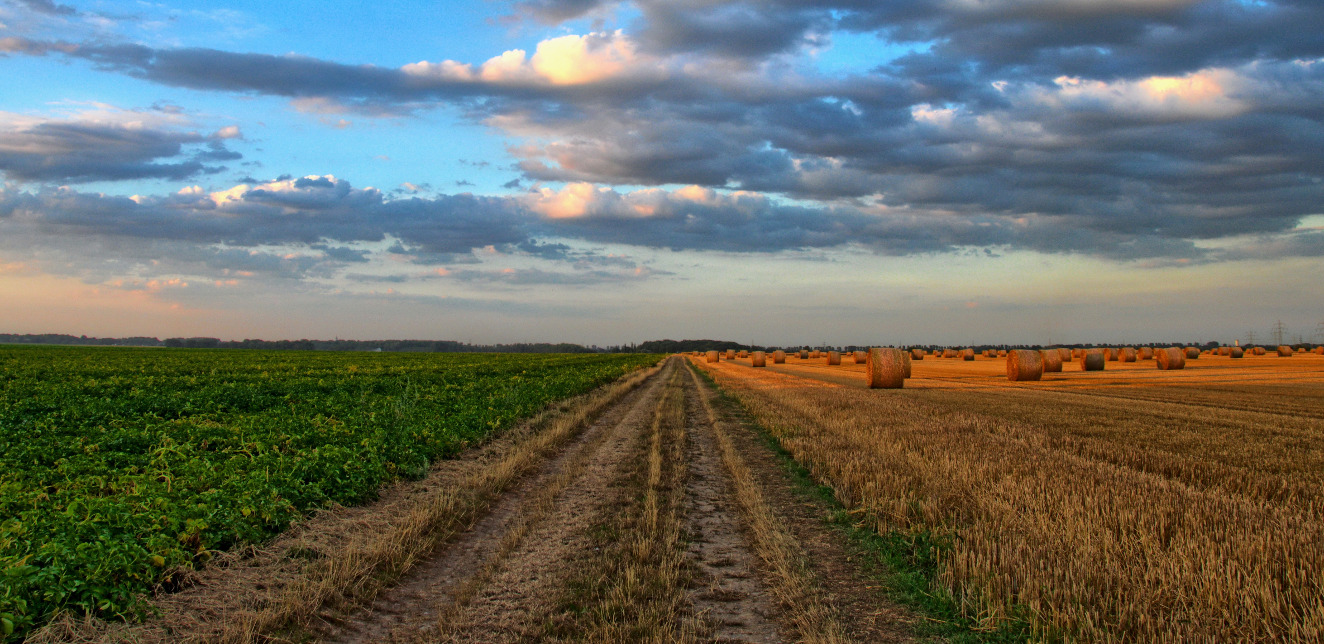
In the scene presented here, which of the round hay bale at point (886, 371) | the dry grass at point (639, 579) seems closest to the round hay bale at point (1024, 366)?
the round hay bale at point (886, 371)

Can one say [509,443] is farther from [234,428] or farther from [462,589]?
[462,589]

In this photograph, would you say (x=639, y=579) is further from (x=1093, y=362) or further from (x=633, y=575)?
(x=1093, y=362)

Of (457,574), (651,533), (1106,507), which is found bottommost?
(457,574)

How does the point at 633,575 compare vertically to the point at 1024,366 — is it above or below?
below

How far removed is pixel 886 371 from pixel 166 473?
29055 millimetres

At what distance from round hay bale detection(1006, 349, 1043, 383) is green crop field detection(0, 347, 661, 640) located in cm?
2868

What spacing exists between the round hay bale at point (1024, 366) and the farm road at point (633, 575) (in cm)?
3170

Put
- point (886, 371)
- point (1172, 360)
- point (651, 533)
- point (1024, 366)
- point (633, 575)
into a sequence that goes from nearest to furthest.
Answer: point (633, 575) → point (651, 533) → point (886, 371) → point (1024, 366) → point (1172, 360)

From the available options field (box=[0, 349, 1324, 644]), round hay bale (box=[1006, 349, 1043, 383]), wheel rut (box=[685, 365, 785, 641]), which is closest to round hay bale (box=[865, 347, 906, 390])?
round hay bale (box=[1006, 349, 1043, 383])

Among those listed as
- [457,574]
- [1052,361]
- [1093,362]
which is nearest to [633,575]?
[457,574]

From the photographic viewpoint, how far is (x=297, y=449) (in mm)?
11641

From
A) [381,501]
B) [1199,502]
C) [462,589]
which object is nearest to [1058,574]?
[1199,502]

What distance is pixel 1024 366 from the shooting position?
37.6 m

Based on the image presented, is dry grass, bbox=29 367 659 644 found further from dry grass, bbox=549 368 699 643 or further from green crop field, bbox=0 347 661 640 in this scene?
dry grass, bbox=549 368 699 643
